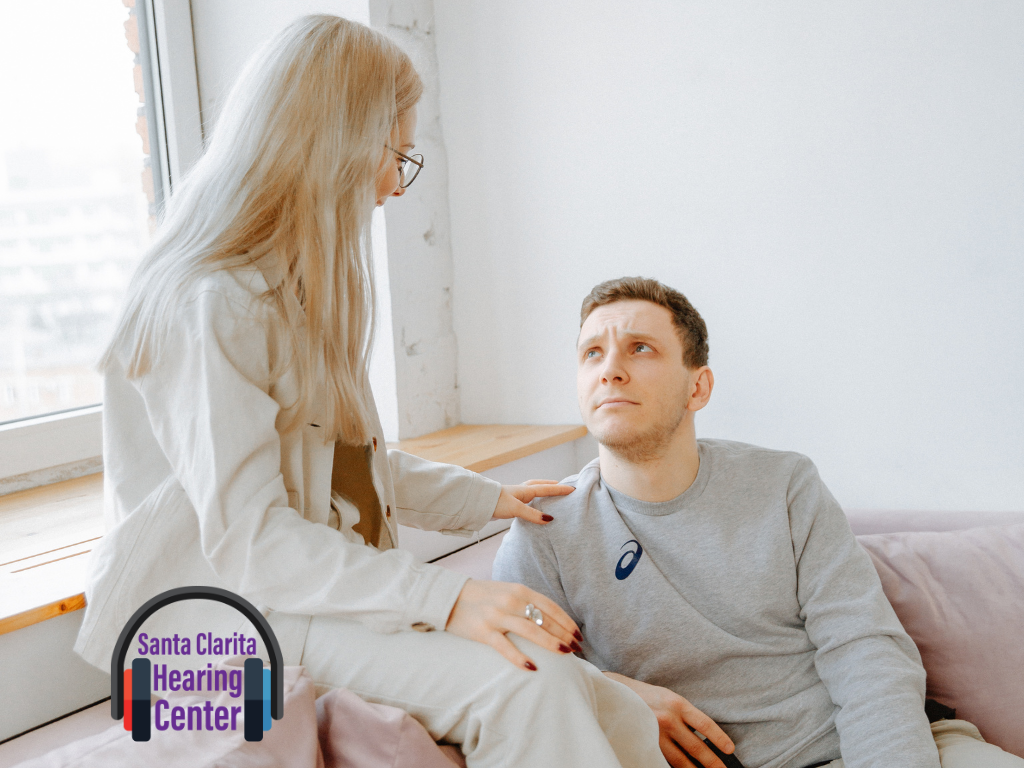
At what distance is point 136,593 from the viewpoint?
1.01 metres

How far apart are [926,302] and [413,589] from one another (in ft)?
4.19

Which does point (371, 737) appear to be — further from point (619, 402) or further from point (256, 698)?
point (619, 402)

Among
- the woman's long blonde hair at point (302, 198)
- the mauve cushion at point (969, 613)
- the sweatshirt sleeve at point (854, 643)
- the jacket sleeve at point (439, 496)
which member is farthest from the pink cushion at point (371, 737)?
the mauve cushion at point (969, 613)

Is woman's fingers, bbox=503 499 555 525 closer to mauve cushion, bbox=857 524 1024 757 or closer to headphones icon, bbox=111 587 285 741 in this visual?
headphones icon, bbox=111 587 285 741

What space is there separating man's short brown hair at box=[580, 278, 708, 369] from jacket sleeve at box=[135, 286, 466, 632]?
634 mm

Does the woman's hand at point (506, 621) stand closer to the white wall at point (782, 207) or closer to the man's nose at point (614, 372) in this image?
the man's nose at point (614, 372)

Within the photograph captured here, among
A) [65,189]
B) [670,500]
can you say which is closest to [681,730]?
[670,500]

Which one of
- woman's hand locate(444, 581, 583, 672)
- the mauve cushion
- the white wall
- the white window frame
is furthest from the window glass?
the mauve cushion

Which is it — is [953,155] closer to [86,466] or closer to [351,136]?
[351,136]

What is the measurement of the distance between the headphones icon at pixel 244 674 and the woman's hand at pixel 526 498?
0.46 m

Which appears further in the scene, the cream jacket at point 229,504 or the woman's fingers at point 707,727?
the woman's fingers at point 707,727

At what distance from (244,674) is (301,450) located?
26cm

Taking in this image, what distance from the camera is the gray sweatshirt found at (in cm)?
123

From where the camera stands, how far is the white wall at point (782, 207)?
1.70 meters
